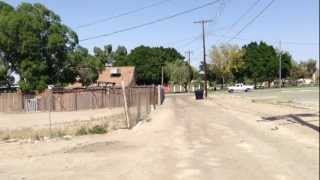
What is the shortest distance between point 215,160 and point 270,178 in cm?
267

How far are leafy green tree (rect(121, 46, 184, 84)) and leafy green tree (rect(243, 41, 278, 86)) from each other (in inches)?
739

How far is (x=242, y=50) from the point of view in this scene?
133375 millimetres

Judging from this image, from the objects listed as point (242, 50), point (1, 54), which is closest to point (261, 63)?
point (242, 50)

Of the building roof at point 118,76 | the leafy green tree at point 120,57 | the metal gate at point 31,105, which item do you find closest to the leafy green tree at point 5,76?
the metal gate at point 31,105

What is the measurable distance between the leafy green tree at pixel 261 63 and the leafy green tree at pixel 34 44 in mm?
68586

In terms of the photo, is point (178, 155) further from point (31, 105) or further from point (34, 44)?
point (34, 44)

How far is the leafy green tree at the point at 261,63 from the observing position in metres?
Answer: 132

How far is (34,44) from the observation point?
2571 inches

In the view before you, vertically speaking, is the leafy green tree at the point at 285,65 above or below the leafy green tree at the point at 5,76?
above

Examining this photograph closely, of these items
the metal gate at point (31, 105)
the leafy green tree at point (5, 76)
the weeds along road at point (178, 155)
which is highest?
the leafy green tree at point (5, 76)

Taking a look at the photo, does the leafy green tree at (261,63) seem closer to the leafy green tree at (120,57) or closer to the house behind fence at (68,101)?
the leafy green tree at (120,57)

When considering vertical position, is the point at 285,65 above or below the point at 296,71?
above

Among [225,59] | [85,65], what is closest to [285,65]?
[225,59]

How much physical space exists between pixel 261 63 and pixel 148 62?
25626mm
